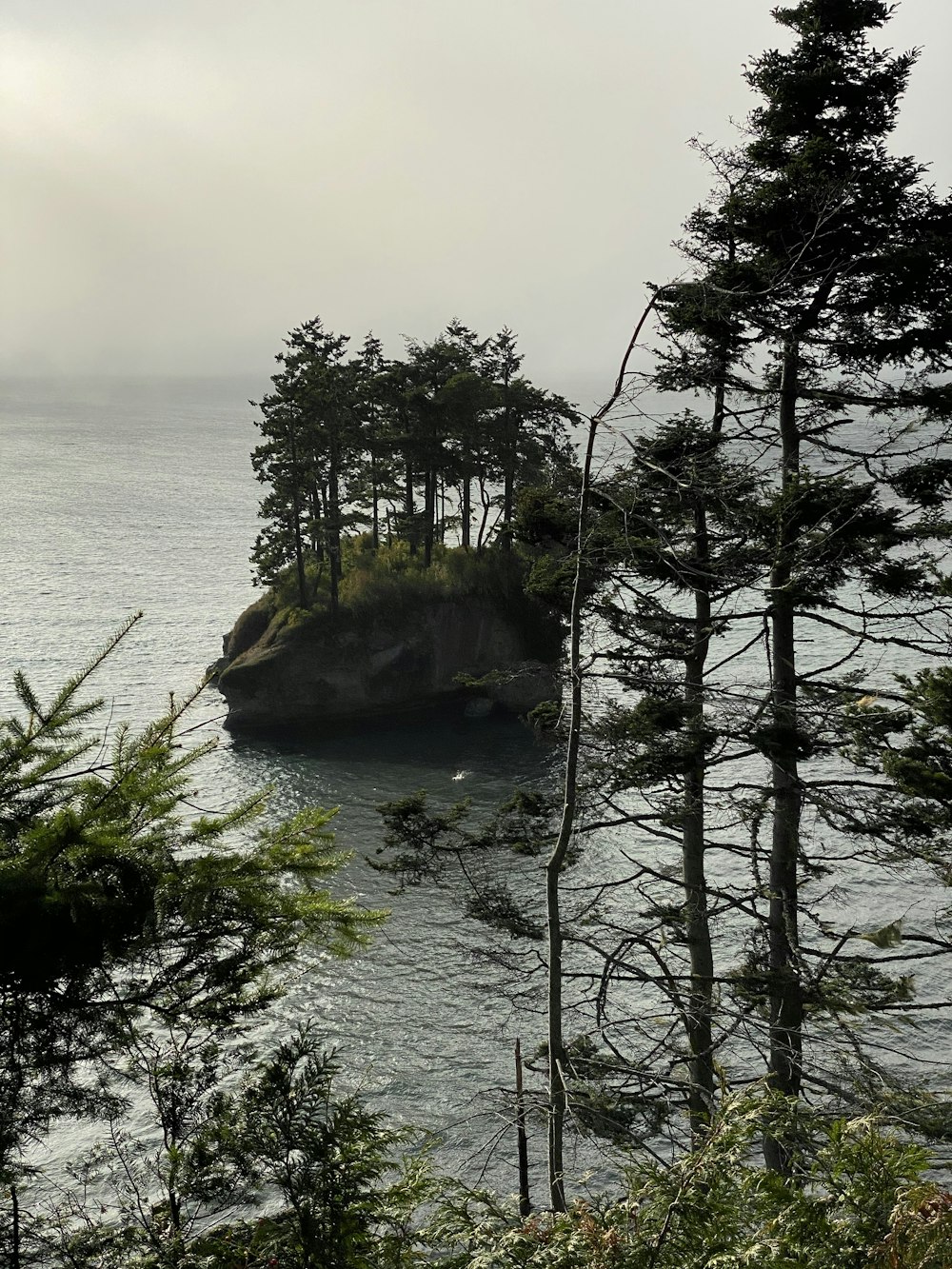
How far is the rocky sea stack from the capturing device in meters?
46.8

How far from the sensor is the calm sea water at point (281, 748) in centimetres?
2327

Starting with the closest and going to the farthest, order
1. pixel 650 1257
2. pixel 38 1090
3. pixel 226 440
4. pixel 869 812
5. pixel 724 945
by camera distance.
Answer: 1. pixel 650 1257
2. pixel 38 1090
3. pixel 869 812
4. pixel 724 945
5. pixel 226 440

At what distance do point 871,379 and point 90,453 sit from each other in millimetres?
123896

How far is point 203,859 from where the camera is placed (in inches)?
254

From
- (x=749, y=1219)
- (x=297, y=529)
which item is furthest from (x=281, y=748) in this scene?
(x=749, y=1219)

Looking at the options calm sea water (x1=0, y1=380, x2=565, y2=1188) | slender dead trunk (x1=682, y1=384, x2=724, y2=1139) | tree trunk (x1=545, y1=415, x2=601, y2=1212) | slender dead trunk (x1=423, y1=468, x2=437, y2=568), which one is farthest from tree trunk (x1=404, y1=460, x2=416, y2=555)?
tree trunk (x1=545, y1=415, x2=601, y2=1212)

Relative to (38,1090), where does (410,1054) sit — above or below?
below

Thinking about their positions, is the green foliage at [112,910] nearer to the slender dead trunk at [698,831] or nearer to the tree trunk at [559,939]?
the tree trunk at [559,939]

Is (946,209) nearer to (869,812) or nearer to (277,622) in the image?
(869,812)

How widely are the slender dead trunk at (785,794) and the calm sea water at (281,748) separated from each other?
3.69 meters

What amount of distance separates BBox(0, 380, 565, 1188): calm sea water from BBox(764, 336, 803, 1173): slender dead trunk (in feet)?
12.1

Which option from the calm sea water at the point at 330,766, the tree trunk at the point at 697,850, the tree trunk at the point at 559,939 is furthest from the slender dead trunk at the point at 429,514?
the tree trunk at the point at 559,939

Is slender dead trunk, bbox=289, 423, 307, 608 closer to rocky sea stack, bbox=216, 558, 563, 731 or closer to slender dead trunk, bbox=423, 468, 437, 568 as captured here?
rocky sea stack, bbox=216, 558, 563, 731

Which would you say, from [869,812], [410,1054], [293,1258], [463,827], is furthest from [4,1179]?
[463,827]
